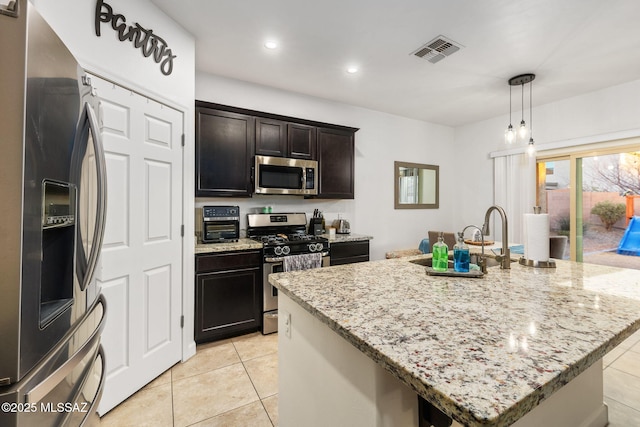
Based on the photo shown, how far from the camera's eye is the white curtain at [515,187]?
13.4 feet

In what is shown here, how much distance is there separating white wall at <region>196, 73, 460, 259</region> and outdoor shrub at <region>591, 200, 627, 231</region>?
1.92 metres

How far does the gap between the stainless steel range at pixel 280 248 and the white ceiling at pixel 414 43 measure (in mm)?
1628

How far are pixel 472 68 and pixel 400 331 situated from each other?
3123 mm

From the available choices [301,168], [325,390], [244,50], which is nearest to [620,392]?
[325,390]

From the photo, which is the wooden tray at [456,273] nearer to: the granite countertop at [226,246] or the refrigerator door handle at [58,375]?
the refrigerator door handle at [58,375]

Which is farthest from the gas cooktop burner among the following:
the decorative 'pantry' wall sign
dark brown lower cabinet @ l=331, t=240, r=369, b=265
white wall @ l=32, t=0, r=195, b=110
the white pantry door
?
the decorative 'pantry' wall sign

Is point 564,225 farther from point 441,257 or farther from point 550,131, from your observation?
point 441,257

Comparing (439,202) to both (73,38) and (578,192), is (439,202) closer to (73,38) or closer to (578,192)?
(578,192)

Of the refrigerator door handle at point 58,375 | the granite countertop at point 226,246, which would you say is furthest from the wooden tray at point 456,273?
the granite countertop at point 226,246

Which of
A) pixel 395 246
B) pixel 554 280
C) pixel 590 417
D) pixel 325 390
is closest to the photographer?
pixel 325 390

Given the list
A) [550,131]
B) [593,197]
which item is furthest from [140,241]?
[593,197]

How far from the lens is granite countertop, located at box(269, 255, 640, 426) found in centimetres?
58

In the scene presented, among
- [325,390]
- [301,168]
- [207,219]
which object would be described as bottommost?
[325,390]

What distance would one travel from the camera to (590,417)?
1.56 metres
